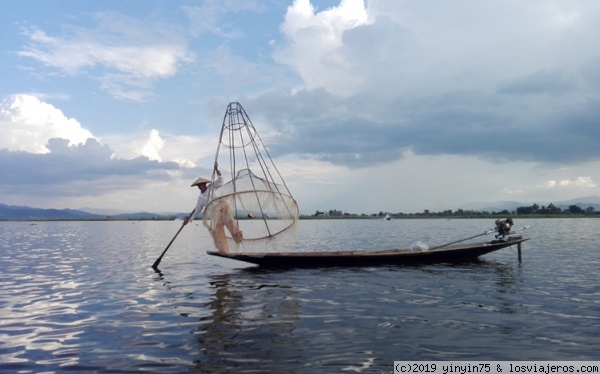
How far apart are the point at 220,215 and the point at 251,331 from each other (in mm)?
6930

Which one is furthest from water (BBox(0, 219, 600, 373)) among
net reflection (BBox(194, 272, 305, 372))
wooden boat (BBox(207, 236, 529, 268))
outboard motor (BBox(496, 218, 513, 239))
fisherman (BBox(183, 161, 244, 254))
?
outboard motor (BBox(496, 218, 513, 239))

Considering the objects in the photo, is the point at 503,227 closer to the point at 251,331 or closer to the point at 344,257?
the point at 344,257

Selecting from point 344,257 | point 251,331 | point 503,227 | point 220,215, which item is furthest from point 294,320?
point 503,227

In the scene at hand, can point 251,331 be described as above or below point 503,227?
below

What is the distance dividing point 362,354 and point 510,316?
4144mm

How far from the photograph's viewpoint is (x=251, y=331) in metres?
8.20

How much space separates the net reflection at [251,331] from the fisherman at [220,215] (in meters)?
2.42

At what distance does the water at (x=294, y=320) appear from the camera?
6.70 metres

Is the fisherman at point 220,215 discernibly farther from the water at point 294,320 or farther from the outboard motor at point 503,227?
the outboard motor at point 503,227

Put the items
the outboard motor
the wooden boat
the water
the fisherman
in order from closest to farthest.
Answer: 1. the water
2. the fisherman
3. the wooden boat
4. the outboard motor

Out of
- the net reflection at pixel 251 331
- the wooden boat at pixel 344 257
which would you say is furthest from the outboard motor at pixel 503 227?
the net reflection at pixel 251 331

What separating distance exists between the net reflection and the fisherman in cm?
242

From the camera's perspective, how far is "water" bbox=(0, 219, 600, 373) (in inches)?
264

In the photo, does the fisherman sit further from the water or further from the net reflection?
the net reflection
